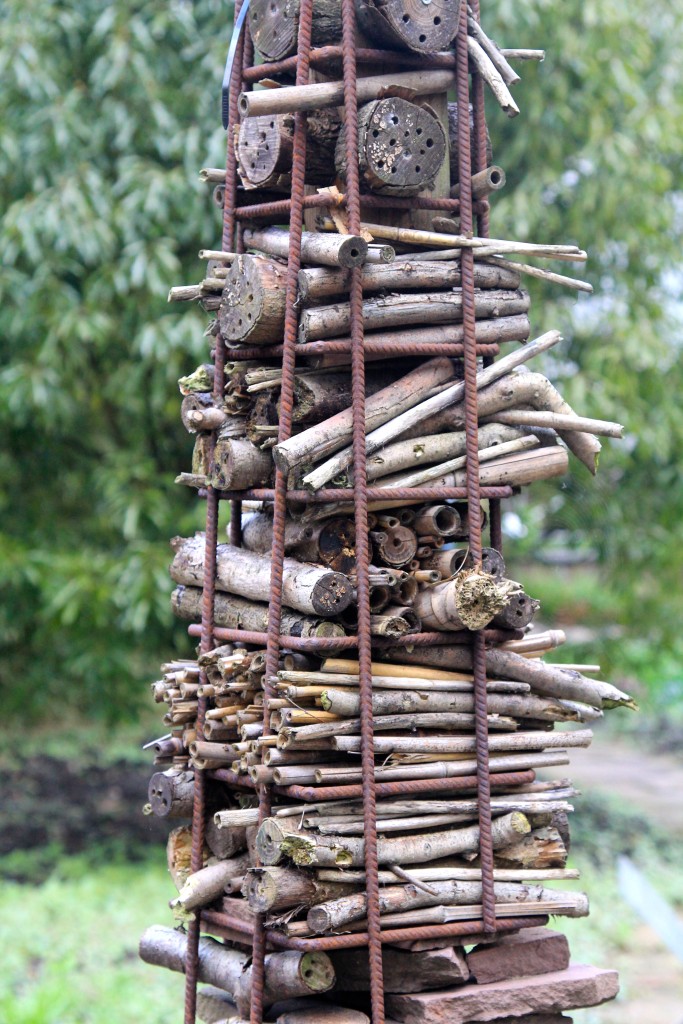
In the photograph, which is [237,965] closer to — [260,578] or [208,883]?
[208,883]

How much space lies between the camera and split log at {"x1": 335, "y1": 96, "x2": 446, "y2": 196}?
310cm

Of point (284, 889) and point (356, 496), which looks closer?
point (284, 889)

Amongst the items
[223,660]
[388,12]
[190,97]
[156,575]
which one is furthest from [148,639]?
[388,12]

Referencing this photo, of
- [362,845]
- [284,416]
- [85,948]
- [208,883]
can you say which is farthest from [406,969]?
[85,948]

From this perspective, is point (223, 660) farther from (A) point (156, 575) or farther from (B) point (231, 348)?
(A) point (156, 575)

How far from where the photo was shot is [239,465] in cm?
319

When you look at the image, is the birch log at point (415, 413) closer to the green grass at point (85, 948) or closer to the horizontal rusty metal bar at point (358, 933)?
the horizontal rusty metal bar at point (358, 933)

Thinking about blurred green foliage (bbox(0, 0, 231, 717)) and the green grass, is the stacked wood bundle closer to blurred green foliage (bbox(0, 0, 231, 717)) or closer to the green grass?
the green grass

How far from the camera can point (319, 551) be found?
10.4ft

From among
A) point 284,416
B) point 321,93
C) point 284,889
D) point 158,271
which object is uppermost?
point 158,271

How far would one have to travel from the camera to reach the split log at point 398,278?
3098 mm

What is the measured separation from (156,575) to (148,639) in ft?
3.50

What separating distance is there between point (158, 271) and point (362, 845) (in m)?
5.59

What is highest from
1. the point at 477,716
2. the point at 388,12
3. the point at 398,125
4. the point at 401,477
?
the point at 388,12
